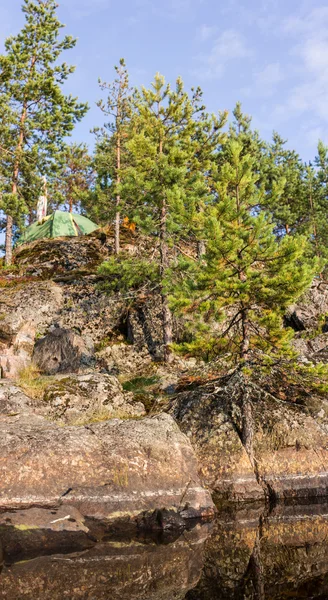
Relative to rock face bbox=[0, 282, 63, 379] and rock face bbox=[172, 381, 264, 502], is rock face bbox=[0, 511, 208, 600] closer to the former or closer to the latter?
rock face bbox=[172, 381, 264, 502]

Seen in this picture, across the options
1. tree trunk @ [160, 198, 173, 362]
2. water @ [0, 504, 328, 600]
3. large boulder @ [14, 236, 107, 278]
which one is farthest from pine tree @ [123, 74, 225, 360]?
water @ [0, 504, 328, 600]

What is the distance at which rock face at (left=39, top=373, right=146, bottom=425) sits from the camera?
1282 cm

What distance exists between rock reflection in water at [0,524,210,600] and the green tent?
26812 mm

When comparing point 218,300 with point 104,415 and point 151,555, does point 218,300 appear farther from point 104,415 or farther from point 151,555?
point 151,555

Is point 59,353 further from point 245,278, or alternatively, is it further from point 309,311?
point 309,311

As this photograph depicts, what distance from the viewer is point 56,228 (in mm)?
32906

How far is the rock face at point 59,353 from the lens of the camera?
16.9 meters

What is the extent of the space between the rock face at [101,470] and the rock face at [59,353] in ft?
18.6

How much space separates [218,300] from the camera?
11.9m

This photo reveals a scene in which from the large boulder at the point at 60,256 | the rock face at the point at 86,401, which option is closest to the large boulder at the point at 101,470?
the rock face at the point at 86,401

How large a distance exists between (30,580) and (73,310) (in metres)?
15.6

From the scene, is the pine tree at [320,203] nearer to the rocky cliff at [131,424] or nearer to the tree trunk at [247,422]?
the rocky cliff at [131,424]

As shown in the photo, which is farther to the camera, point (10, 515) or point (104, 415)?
point (104, 415)

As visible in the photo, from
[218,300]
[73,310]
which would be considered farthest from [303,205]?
[218,300]
